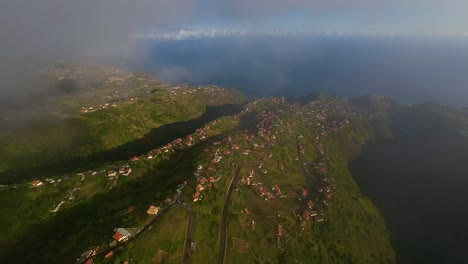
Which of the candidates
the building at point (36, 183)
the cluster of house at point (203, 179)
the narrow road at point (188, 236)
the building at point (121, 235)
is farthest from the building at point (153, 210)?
the building at point (36, 183)

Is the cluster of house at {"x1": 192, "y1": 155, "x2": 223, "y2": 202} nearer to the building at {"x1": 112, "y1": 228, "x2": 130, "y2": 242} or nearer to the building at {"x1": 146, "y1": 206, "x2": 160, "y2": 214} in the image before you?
the building at {"x1": 146, "y1": 206, "x2": 160, "y2": 214}

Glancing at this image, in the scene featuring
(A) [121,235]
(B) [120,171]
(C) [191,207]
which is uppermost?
(A) [121,235]

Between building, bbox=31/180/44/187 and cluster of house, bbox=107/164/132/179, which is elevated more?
building, bbox=31/180/44/187

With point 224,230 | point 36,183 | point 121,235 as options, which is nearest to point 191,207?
point 224,230

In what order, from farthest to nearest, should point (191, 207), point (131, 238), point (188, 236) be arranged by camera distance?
point (191, 207)
point (188, 236)
point (131, 238)

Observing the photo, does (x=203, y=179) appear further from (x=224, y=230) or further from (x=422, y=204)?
(x=422, y=204)

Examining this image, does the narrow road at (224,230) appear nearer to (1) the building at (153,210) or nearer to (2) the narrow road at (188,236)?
(2) the narrow road at (188,236)

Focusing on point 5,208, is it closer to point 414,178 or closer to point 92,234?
point 92,234

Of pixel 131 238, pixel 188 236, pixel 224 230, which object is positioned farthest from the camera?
pixel 224 230

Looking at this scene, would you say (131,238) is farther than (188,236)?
No

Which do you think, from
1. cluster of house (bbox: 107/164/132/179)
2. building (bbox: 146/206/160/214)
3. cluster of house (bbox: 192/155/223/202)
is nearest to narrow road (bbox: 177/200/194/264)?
cluster of house (bbox: 192/155/223/202)

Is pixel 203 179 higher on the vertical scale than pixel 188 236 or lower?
higher
